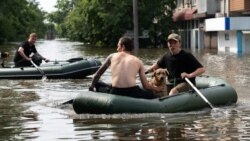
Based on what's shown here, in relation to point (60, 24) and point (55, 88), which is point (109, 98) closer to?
point (55, 88)

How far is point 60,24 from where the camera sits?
167 m

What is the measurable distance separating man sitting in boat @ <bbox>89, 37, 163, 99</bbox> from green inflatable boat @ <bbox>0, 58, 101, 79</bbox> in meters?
9.05

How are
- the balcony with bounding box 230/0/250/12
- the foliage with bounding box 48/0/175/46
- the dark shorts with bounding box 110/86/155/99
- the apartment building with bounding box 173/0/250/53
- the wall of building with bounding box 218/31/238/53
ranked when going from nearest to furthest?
the dark shorts with bounding box 110/86/155/99
the balcony with bounding box 230/0/250/12
the apartment building with bounding box 173/0/250/53
the wall of building with bounding box 218/31/238/53
the foliage with bounding box 48/0/175/46

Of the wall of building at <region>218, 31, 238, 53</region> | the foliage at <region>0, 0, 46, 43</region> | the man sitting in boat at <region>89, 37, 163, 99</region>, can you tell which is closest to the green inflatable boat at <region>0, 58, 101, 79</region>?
the man sitting in boat at <region>89, 37, 163, 99</region>

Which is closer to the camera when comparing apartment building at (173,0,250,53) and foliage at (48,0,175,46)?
apartment building at (173,0,250,53)

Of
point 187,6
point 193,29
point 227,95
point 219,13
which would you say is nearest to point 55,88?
point 227,95

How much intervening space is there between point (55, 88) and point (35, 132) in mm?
7372

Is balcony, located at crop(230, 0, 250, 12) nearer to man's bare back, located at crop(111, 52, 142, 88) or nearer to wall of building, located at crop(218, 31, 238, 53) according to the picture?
wall of building, located at crop(218, 31, 238, 53)

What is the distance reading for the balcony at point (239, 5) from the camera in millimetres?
41688

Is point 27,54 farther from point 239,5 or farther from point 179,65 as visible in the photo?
point 239,5

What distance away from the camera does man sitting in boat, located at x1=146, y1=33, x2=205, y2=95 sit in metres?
11.0

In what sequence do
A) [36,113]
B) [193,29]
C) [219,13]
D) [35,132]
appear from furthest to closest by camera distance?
[193,29]
[219,13]
[36,113]
[35,132]

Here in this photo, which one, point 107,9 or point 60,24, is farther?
point 60,24

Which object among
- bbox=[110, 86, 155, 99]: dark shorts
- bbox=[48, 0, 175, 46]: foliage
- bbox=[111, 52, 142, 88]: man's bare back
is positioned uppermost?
bbox=[48, 0, 175, 46]: foliage
